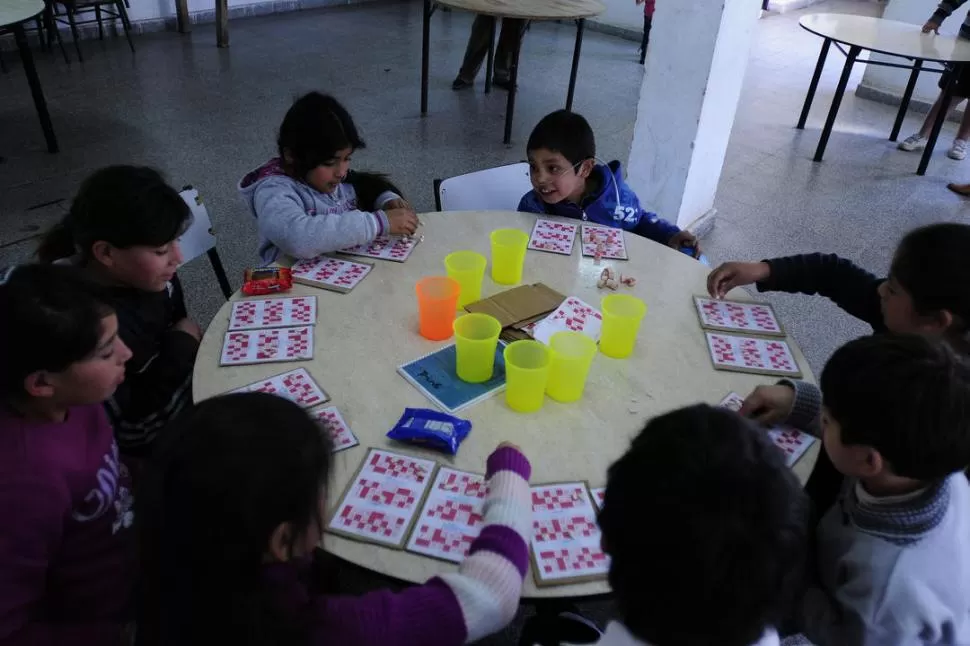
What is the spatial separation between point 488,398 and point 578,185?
106 cm

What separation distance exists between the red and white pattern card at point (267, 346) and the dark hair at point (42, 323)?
11.0 inches

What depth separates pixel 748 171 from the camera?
15.0ft

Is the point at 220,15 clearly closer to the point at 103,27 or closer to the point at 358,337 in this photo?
the point at 103,27

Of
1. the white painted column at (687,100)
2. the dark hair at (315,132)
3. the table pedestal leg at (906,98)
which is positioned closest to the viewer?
the dark hair at (315,132)

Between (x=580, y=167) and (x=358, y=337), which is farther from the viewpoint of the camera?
(x=580, y=167)

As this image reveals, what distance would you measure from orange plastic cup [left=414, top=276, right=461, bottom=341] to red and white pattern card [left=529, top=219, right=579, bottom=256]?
1.52ft

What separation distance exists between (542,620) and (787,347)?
2.69 ft

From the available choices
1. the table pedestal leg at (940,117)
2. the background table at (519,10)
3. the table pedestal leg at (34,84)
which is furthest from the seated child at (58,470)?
the table pedestal leg at (940,117)

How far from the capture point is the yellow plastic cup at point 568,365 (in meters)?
1.27

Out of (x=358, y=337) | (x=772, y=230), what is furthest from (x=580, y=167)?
(x=772, y=230)

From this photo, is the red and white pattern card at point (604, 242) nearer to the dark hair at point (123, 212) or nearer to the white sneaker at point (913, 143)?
the dark hair at point (123, 212)

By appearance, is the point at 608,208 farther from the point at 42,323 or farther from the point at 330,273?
the point at 42,323

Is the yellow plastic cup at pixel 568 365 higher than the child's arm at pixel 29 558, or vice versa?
the yellow plastic cup at pixel 568 365

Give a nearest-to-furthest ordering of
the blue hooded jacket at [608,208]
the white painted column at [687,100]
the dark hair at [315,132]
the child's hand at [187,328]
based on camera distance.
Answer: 1. the child's hand at [187,328]
2. the dark hair at [315,132]
3. the blue hooded jacket at [608,208]
4. the white painted column at [687,100]
